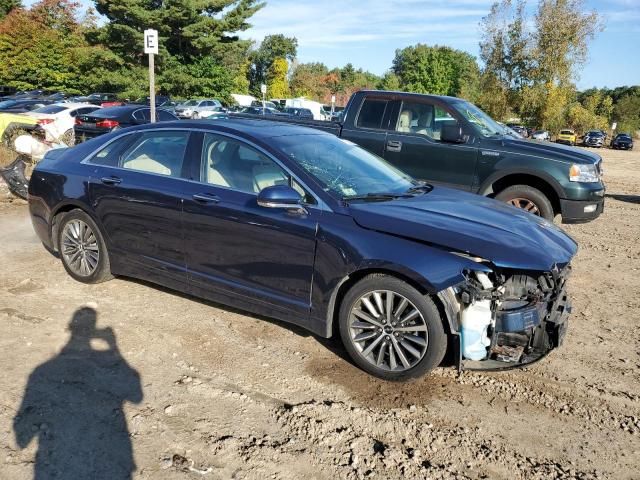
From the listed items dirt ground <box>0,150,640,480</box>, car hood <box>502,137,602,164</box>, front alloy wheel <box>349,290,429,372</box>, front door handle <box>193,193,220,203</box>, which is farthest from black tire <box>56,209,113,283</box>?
car hood <box>502,137,602,164</box>

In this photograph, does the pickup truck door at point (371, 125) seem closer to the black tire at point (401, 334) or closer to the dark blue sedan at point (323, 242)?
the dark blue sedan at point (323, 242)

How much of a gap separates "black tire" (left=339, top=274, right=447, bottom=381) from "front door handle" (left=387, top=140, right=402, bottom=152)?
4.57 m

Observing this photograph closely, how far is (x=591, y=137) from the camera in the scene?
45.0 meters

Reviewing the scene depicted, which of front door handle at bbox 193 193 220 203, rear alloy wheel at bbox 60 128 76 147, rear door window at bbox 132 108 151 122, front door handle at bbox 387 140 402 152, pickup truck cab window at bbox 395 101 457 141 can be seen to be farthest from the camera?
rear door window at bbox 132 108 151 122

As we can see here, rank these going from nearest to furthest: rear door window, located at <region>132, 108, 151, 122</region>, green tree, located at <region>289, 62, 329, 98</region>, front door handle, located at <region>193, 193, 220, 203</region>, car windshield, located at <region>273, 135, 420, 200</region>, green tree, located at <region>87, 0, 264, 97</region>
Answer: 1. car windshield, located at <region>273, 135, 420, 200</region>
2. front door handle, located at <region>193, 193, 220, 203</region>
3. rear door window, located at <region>132, 108, 151, 122</region>
4. green tree, located at <region>87, 0, 264, 97</region>
5. green tree, located at <region>289, 62, 329, 98</region>

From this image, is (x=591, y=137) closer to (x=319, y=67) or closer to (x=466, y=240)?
(x=466, y=240)

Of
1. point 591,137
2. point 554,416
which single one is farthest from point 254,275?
point 591,137

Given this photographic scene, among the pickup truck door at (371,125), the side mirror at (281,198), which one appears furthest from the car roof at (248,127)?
the pickup truck door at (371,125)

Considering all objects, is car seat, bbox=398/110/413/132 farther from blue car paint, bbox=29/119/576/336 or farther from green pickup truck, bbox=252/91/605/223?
blue car paint, bbox=29/119/576/336

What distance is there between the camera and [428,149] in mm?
7746

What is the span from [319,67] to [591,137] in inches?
2319

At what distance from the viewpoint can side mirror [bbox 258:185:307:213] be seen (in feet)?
12.5

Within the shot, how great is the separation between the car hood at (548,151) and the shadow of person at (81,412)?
18.1ft

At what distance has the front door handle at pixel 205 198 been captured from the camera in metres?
4.29
